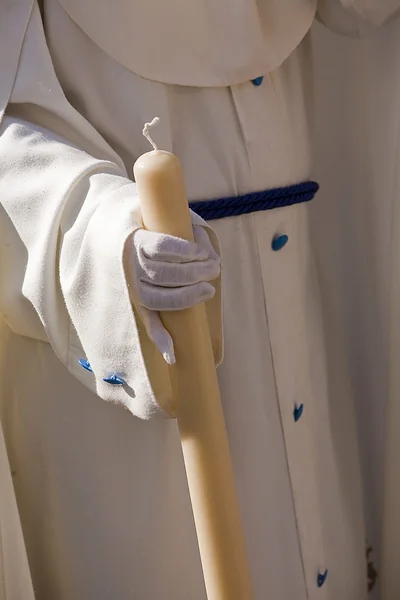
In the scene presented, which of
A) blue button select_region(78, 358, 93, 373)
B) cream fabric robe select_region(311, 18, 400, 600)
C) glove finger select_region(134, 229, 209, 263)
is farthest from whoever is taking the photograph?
cream fabric robe select_region(311, 18, 400, 600)

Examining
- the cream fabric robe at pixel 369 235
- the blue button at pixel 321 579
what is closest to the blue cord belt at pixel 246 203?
the cream fabric robe at pixel 369 235

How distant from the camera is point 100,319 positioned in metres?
0.52

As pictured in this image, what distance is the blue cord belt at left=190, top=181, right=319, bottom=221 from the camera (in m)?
0.65

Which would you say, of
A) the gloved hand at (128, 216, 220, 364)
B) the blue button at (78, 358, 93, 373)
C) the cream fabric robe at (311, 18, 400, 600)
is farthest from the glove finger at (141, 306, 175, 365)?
the cream fabric robe at (311, 18, 400, 600)

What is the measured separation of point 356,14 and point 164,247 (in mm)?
437

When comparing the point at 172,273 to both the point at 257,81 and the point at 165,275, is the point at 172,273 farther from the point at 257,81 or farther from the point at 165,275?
the point at 257,81

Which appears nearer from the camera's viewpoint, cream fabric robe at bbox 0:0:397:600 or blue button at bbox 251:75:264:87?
cream fabric robe at bbox 0:0:397:600

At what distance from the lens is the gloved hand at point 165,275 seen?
44cm

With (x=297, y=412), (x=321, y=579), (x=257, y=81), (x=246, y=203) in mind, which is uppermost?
(x=257, y=81)

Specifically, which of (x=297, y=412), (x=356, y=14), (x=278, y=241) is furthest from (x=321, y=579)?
(x=356, y=14)

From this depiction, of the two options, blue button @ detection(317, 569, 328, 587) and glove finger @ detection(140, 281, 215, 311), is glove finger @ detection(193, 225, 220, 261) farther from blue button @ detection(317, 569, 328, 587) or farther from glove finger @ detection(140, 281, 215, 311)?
blue button @ detection(317, 569, 328, 587)

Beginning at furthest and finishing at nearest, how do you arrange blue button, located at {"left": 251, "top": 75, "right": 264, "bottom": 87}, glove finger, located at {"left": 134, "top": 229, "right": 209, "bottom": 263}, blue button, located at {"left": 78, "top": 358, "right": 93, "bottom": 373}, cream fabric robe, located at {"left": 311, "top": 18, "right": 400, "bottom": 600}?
cream fabric robe, located at {"left": 311, "top": 18, "right": 400, "bottom": 600}, blue button, located at {"left": 251, "top": 75, "right": 264, "bottom": 87}, blue button, located at {"left": 78, "top": 358, "right": 93, "bottom": 373}, glove finger, located at {"left": 134, "top": 229, "right": 209, "bottom": 263}

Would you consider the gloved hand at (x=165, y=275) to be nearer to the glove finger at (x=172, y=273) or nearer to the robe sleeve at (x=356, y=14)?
the glove finger at (x=172, y=273)

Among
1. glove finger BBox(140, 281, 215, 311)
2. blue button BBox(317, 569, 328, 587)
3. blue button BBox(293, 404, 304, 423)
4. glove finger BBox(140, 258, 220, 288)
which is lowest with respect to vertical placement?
blue button BBox(317, 569, 328, 587)
